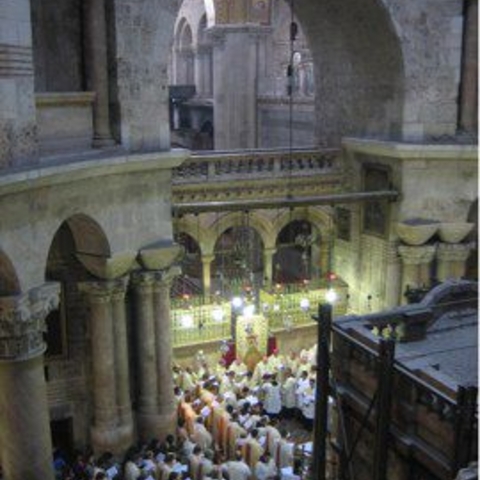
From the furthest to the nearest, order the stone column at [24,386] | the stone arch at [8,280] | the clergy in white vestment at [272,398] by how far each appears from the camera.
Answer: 1. the clergy in white vestment at [272,398]
2. the stone column at [24,386]
3. the stone arch at [8,280]

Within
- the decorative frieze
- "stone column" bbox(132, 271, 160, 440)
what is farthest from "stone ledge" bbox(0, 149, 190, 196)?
"stone column" bbox(132, 271, 160, 440)

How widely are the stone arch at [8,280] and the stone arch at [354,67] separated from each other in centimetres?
835

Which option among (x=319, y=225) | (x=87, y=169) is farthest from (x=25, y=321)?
(x=319, y=225)

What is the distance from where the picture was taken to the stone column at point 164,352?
39.6ft

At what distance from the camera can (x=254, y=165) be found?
1542 centimetres

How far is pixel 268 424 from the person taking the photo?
1236 centimetres

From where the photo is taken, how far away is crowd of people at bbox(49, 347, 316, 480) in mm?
11070

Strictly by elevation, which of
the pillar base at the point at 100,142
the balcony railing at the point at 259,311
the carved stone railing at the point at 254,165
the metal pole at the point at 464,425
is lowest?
the balcony railing at the point at 259,311

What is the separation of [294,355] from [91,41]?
26.1 feet

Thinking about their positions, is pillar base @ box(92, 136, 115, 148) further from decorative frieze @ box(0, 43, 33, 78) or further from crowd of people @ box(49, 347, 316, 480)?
crowd of people @ box(49, 347, 316, 480)

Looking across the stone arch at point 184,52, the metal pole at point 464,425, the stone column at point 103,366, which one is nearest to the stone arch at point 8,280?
the stone column at point 103,366

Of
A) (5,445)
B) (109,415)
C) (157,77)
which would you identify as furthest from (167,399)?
(157,77)

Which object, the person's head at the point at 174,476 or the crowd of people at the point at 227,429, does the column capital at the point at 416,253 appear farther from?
the person's head at the point at 174,476

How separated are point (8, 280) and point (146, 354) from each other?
3.57 metres
